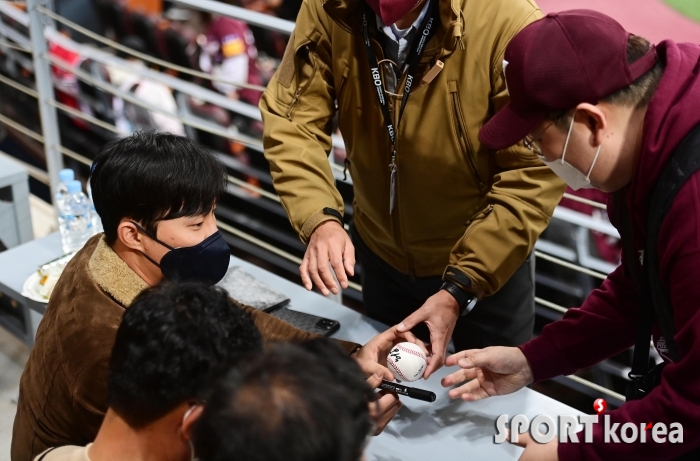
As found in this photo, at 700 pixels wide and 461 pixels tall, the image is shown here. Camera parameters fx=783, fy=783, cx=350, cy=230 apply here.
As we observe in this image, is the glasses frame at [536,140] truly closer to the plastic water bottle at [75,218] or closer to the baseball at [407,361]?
the baseball at [407,361]

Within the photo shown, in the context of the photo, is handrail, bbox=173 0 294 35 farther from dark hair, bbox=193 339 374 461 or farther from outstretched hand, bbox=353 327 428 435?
dark hair, bbox=193 339 374 461

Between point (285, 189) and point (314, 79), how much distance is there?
29 cm

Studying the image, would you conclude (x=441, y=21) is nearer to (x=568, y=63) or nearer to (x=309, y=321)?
(x=568, y=63)

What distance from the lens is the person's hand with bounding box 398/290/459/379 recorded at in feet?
5.77

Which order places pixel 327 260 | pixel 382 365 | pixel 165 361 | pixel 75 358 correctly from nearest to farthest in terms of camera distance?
1. pixel 165 361
2. pixel 75 358
3. pixel 382 365
4. pixel 327 260

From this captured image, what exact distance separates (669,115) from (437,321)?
756 millimetres

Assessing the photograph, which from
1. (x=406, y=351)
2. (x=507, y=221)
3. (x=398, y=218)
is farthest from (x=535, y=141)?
(x=398, y=218)

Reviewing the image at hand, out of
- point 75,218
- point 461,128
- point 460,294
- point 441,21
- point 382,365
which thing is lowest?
point 75,218

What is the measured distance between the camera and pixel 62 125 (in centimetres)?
554

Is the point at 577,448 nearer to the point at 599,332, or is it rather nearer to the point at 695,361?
the point at 695,361

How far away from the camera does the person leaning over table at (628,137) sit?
1.19 metres

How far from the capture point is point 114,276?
165 cm

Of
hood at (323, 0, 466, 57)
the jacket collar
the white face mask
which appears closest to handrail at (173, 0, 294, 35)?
hood at (323, 0, 466, 57)

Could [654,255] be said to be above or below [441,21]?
below
